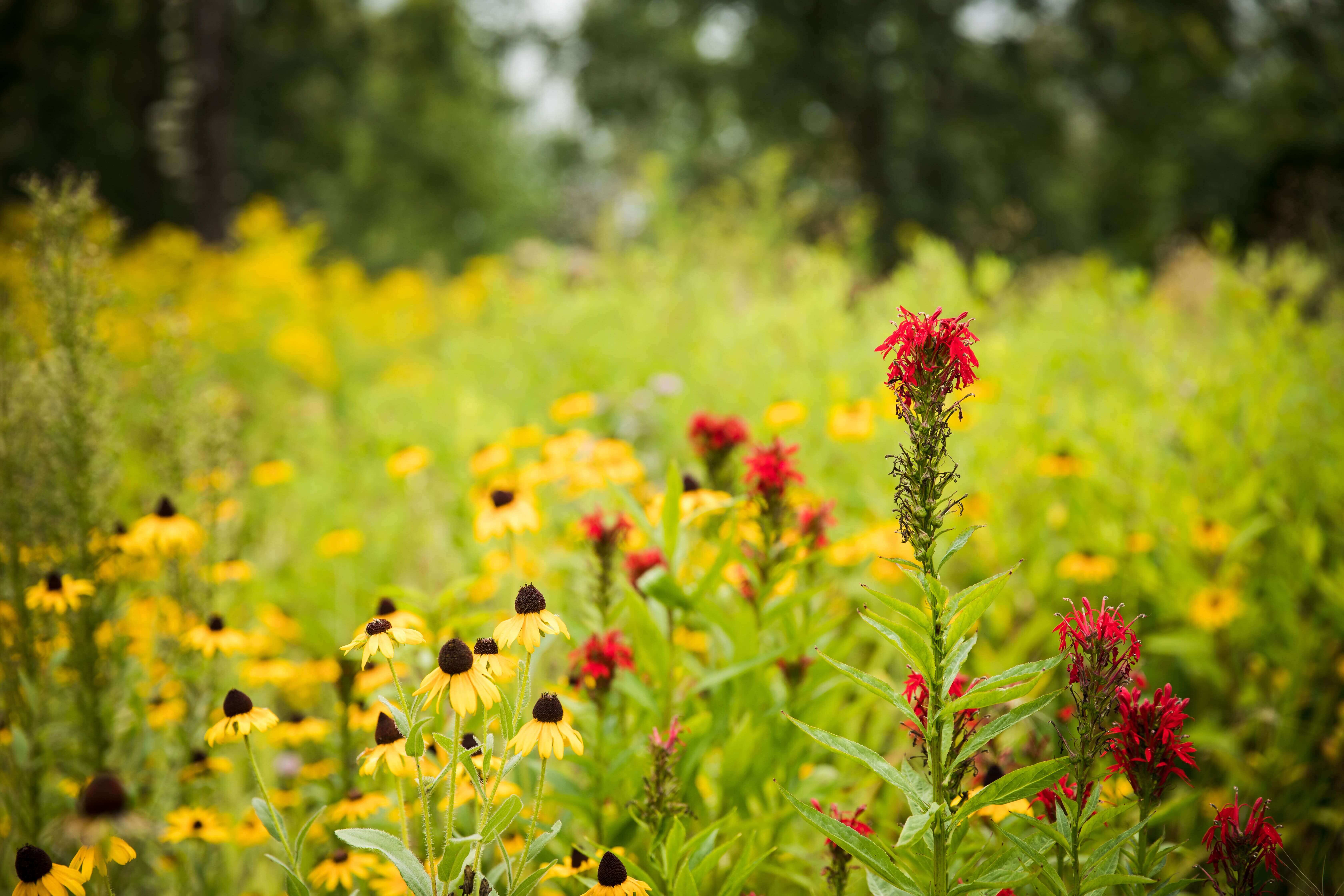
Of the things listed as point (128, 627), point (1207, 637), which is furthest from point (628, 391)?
point (1207, 637)

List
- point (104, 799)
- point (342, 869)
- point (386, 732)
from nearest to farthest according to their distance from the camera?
point (104, 799) < point (386, 732) < point (342, 869)

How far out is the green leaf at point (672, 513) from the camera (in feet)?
4.67

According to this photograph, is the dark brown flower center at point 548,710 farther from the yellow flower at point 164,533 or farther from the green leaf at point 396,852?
the yellow flower at point 164,533

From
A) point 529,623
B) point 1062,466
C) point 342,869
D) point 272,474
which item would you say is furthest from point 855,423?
point 272,474

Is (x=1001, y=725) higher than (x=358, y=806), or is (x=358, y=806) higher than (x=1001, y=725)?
(x=1001, y=725)

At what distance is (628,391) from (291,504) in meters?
1.70

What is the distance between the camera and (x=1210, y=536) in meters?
2.13

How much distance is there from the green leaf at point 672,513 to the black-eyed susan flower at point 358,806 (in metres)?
0.67

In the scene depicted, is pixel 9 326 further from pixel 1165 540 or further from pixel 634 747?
pixel 1165 540

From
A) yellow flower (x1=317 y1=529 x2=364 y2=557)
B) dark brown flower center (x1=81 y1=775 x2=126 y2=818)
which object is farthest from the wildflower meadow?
yellow flower (x1=317 y1=529 x2=364 y2=557)

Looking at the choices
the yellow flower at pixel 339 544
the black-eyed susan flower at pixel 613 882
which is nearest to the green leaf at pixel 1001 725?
the black-eyed susan flower at pixel 613 882

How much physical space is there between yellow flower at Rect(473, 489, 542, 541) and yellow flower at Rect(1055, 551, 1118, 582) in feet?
5.21

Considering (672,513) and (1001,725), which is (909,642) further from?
(672,513)

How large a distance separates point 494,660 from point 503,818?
196 mm
